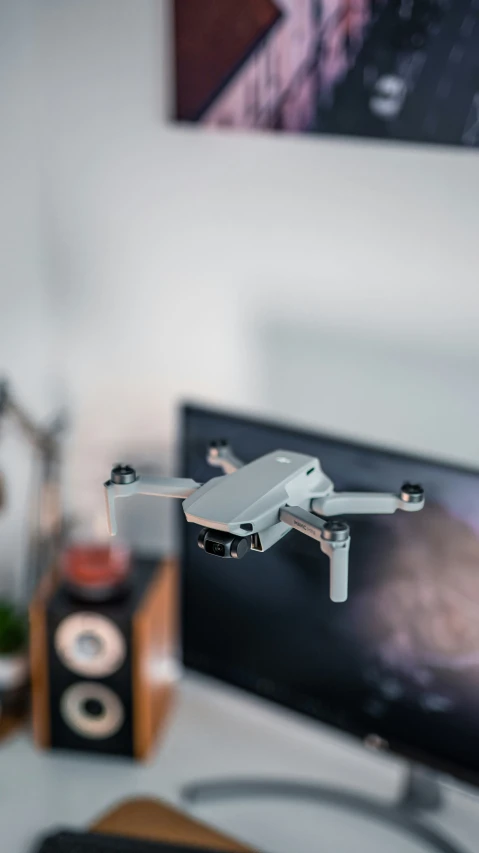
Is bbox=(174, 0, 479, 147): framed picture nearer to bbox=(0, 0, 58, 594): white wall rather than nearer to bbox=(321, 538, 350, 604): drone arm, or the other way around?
bbox=(0, 0, 58, 594): white wall

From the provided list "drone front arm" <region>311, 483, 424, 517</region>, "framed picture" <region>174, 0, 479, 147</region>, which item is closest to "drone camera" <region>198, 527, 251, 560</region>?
"drone front arm" <region>311, 483, 424, 517</region>

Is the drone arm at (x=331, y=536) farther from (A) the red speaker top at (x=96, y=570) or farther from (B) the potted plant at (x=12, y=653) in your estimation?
(B) the potted plant at (x=12, y=653)

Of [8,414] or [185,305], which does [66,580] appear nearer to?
[8,414]

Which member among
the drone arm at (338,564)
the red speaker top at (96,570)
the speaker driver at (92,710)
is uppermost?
the drone arm at (338,564)

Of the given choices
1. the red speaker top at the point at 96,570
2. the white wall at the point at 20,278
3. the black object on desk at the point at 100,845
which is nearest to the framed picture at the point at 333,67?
the white wall at the point at 20,278

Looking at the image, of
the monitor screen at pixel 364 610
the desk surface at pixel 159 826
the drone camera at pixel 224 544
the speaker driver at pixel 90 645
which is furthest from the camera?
the speaker driver at pixel 90 645

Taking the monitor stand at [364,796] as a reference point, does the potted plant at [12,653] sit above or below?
above

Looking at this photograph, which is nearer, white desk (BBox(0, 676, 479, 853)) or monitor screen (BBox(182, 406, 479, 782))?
monitor screen (BBox(182, 406, 479, 782))
